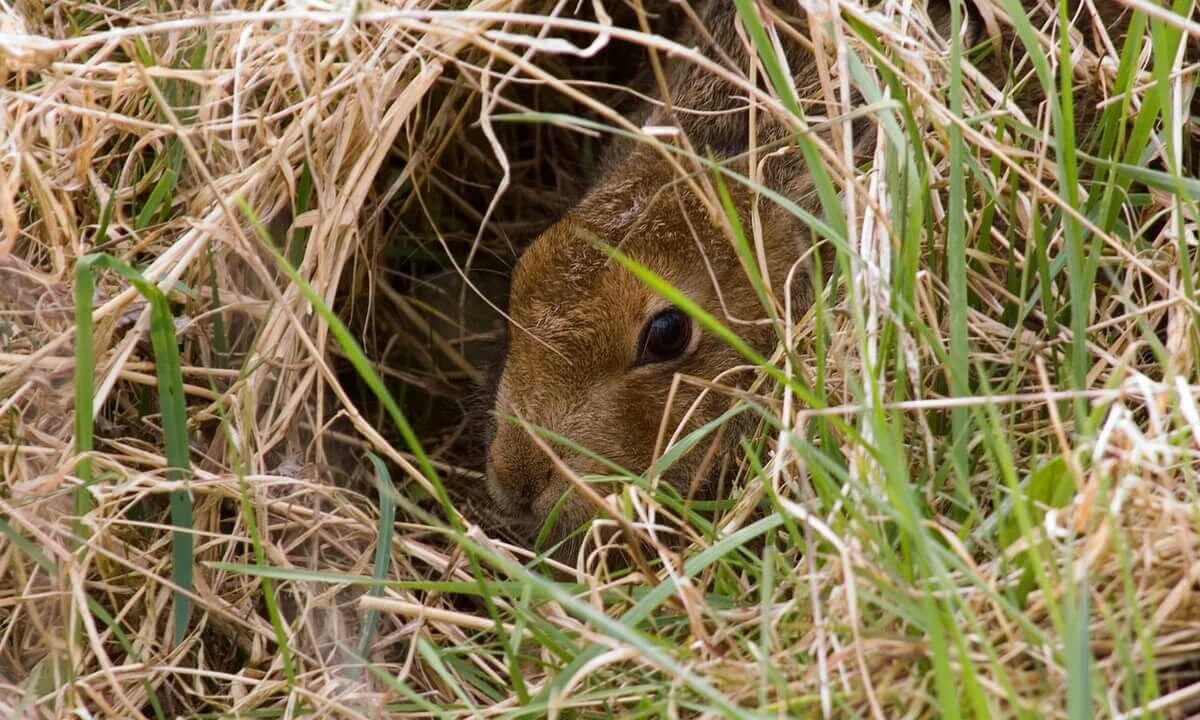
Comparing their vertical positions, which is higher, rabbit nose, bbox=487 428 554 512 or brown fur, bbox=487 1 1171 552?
brown fur, bbox=487 1 1171 552

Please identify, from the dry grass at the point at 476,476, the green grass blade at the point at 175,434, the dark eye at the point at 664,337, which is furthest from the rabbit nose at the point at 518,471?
the green grass blade at the point at 175,434

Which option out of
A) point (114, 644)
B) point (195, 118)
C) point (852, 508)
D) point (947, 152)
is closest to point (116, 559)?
point (114, 644)

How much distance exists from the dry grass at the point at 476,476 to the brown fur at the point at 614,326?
0.74 ft

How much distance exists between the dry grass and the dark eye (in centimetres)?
26

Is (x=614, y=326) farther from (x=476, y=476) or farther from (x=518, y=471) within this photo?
(x=476, y=476)

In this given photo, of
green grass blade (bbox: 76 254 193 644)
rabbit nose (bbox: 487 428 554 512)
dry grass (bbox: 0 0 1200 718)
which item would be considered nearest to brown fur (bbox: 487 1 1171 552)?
rabbit nose (bbox: 487 428 554 512)

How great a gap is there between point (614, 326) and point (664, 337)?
0.12 meters

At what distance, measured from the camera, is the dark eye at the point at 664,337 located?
3020 millimetres

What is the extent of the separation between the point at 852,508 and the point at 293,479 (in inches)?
46.5

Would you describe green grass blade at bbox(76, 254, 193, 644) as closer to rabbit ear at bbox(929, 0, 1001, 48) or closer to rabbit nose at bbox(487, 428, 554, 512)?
rabbit nose at bbox(487, 428, 554, 512)

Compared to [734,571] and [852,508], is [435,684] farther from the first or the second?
[852,508]

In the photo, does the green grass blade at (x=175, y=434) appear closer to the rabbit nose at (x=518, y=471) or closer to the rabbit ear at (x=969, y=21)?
the rabbit nose at (x=518, y=471)

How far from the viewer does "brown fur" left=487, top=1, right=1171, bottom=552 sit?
9.76ft

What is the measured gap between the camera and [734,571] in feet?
8.05
